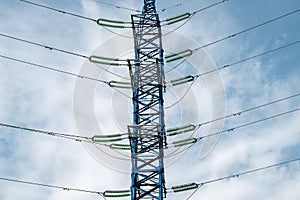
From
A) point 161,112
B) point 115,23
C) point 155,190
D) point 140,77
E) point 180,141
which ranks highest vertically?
point 115,23

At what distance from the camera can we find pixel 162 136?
27.2 meters

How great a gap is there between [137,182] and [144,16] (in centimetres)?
1255

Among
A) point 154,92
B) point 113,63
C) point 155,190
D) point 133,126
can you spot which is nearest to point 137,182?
point 155,190

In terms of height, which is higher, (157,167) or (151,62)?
(151,62)

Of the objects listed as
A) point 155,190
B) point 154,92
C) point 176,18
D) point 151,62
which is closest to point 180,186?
point 155,190

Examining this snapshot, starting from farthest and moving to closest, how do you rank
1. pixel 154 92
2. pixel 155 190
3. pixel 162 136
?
pixel 154 92, pixel 162 136, pixel 155 190

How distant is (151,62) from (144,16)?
4.37 meters

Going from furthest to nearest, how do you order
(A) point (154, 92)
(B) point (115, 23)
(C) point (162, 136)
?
(B) point (115, 23) → (A) point (154, 92) → (C) point (162, 136)

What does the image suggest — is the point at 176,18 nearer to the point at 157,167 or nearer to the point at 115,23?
the point at 115,23

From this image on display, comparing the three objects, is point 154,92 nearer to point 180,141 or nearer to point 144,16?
point 180,141

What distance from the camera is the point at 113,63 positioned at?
99.1 ft

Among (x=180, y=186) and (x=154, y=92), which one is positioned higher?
(x=154, y=92)

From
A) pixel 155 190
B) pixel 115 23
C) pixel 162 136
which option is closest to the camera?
pixel 155 190

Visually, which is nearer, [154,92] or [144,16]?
[154,92]
